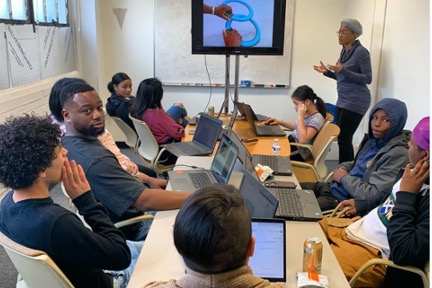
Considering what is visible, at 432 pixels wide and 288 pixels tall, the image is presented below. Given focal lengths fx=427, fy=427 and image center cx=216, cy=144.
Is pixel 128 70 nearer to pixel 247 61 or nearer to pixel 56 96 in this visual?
pixel 247 61

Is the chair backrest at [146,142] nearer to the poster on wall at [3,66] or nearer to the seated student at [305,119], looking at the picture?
the poster on wall at [3,66]

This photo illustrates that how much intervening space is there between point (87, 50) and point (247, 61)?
1980mm

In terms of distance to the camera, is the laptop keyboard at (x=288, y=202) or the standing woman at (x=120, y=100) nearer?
the laptop keyboard at (x=288, y=202)

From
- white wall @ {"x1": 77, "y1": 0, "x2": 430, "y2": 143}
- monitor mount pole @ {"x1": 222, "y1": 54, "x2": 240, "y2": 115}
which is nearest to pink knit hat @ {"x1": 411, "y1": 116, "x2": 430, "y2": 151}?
monitor mount pole @ {"x1": 222, "y1": 54, "x2": 240, "y2": 115}

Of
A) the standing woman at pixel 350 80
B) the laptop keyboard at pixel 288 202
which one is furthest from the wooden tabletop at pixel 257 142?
the standing woman at pixel 350 80

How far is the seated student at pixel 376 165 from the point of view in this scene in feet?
7.41

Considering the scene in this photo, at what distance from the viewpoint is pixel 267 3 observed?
4.30 metres

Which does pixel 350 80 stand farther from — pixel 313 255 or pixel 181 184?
pixel 313 255

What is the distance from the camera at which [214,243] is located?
36.7 inches

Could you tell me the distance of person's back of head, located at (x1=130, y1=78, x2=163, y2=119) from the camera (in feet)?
12.3

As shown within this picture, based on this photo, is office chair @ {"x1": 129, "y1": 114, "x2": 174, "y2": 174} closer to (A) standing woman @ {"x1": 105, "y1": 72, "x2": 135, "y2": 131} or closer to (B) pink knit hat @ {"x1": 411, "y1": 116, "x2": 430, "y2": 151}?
(A) standing woman @ {"x1": 105, "y1": 72, "x2": 135, "y2": 131}

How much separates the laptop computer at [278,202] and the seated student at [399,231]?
0.20m

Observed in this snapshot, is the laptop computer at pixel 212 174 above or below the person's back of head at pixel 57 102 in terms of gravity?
below

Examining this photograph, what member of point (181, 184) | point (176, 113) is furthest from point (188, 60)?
point (181, 184)
